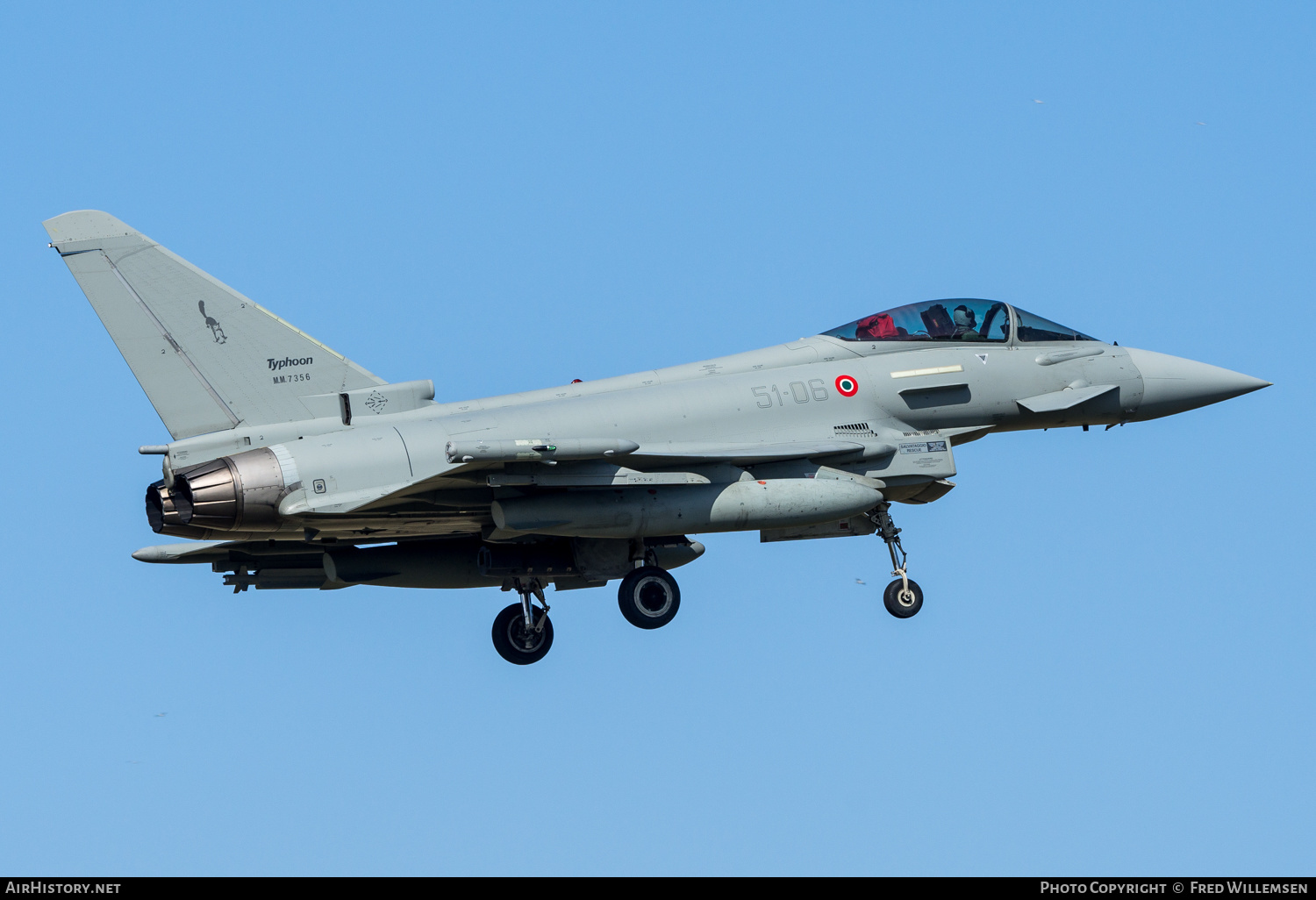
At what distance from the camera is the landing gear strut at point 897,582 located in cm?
2164

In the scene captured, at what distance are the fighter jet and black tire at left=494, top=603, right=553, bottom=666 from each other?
35 mm

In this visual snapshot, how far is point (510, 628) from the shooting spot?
2284 cm

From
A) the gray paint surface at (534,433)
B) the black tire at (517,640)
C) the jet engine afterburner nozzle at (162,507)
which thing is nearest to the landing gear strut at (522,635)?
the black tire at (517,640)

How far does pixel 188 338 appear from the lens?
19844mm

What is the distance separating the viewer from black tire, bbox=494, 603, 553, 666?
74.8 feet

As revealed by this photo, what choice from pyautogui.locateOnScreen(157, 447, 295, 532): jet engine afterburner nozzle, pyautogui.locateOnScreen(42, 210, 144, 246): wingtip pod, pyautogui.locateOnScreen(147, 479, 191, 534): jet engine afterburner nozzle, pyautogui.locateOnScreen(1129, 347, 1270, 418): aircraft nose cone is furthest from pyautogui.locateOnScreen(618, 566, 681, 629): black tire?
pyautogui.locateOnScreen(42, 210, 144, 246): wingtip pod

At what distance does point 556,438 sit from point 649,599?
2.60 meters

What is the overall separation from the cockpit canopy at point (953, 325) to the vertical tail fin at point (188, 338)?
6801 millimetres

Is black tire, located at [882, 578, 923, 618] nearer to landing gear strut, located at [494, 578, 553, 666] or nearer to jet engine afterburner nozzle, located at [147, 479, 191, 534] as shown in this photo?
landing gear strut, located at [494, 578, 553, 666]

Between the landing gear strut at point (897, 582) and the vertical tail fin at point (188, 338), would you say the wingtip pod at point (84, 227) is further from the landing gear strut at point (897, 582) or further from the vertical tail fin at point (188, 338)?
the landing gear strut at point (897, 582)

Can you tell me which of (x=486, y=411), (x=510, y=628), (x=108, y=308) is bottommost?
(x=510, y=628)

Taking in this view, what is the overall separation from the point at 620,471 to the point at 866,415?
3.63m
